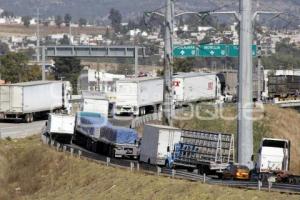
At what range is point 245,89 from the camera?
37.7 m

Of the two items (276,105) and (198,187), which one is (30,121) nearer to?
(276,105)

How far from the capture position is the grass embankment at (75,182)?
32.2 m

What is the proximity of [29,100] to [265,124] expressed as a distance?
831 inches

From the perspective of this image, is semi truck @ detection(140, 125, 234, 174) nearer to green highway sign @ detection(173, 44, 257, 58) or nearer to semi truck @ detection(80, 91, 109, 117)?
semi truck @ detection(80, 91, 109, 117)

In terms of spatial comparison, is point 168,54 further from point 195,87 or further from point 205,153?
point 195,87

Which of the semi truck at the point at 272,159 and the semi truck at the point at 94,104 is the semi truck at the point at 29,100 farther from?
the semi truck at the point at 272,159

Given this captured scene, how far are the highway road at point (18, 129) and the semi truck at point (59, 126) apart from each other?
411 cm

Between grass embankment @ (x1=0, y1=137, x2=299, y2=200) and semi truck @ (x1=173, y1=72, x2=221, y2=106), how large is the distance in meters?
30.0

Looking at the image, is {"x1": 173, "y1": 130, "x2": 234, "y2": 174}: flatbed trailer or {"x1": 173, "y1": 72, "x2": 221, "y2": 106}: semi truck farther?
{"x1": 173, "y1": 72, "x2": 221, "y2": 106}: semi truck

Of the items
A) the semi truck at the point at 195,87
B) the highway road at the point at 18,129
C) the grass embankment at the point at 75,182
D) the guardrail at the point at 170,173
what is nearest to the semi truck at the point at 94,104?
the highway road at the point at 18,129

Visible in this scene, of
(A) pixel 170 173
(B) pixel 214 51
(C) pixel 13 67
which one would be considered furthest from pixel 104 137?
(C) pixel 13 67

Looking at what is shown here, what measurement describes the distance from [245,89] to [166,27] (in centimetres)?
595

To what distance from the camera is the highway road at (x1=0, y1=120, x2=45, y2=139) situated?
61.3m

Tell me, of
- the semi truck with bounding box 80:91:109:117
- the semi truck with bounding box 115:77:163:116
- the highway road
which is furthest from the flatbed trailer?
the semi truck with bounding box 115:77:163:116
